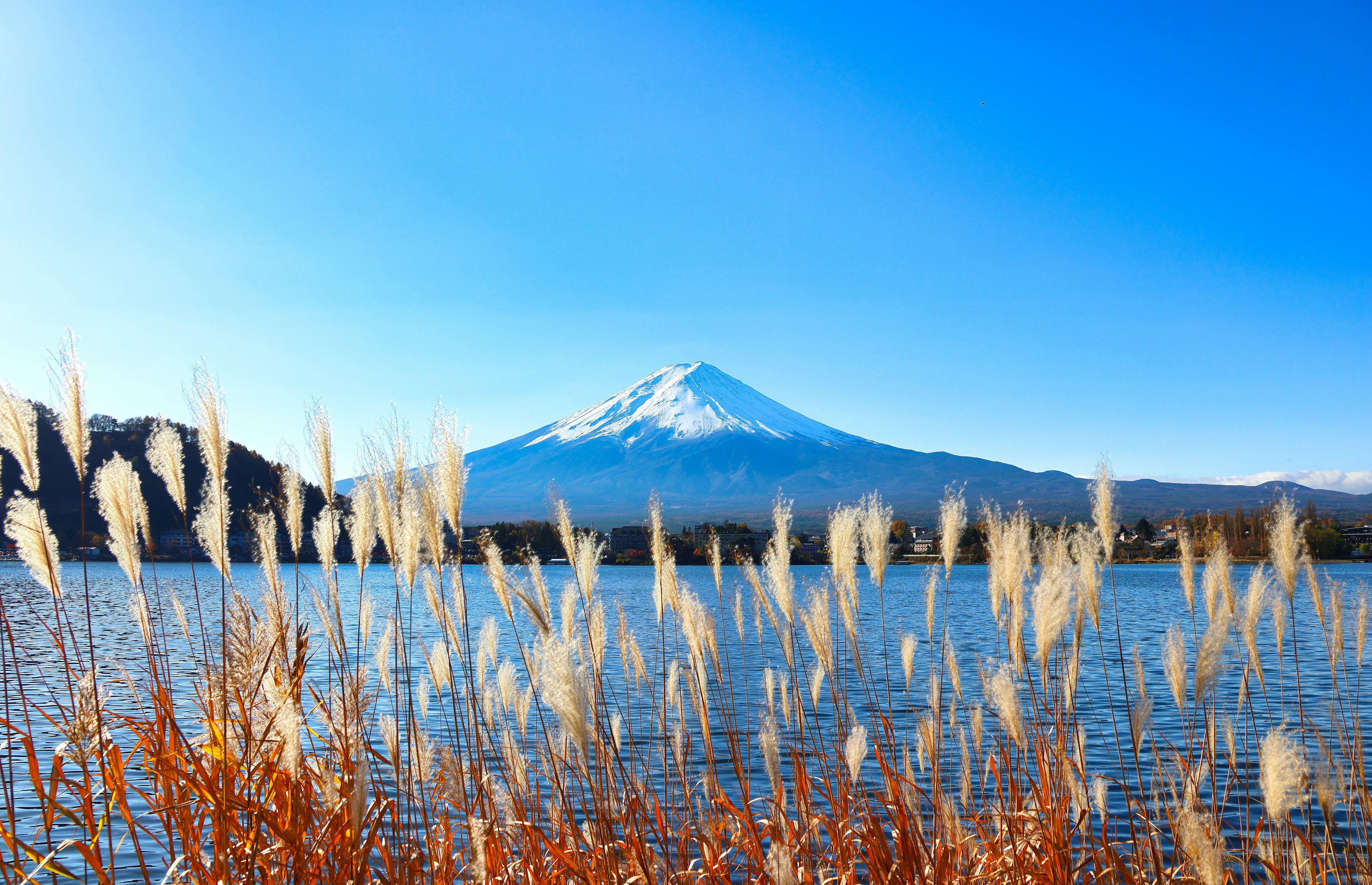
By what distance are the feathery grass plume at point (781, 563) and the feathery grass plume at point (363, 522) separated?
74.7 inches

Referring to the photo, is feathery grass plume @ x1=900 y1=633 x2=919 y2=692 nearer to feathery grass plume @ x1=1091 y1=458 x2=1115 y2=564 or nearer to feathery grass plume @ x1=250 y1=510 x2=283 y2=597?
feathery grass plume @ x1=1091 y1=458 x2=1115 y2=564

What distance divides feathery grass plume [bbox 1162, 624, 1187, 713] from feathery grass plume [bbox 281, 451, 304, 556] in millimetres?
3779

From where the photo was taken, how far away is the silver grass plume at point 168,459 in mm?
3113

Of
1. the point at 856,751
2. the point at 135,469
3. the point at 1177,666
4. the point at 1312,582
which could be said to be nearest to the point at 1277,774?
the point at 1177,666

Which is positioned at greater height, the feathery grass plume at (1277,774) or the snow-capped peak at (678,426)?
the snow-capped peak at (678,426)

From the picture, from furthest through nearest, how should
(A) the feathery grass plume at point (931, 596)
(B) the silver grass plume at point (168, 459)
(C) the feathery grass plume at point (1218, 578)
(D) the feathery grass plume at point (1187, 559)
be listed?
(D) the feathery grass plume at point (1187, 559)
(A) the feathery grass plume at point (931, 596)
(C) the feathery grass plume at point (1218, 578)
(B) the silver grass plume at point (168, 459)

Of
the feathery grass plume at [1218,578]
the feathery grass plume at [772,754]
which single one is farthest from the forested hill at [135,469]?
the feathery grass plume at [1218,578]

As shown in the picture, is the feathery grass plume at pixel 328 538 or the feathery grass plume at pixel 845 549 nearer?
the feathery grass plume at pixel 328 538

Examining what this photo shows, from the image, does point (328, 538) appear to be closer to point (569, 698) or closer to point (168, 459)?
point (168, 459)

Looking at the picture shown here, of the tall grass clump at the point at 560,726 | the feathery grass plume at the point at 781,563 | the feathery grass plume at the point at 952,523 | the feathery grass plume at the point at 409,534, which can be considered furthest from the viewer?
the feathery grass plume at the point at 952,523

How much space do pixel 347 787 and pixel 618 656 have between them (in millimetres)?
17705

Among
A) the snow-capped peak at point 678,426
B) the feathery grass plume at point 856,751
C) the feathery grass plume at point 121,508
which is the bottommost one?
the feathery grass plume at point 856,751

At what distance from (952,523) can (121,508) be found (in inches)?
149

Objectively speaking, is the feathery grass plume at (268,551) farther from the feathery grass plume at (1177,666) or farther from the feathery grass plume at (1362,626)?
the feathery grass plume at (1362,626)
